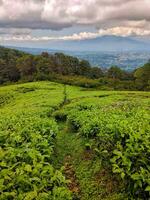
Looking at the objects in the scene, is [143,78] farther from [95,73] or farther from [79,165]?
[79,165]

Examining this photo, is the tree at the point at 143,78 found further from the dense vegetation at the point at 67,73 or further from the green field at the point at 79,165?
the green field at the point at 79,165

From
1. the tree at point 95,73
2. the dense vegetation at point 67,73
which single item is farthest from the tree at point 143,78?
the tree at point 95,73

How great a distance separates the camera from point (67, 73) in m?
128

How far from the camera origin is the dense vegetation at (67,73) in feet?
313

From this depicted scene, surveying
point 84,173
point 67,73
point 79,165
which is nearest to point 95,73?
point 67,73

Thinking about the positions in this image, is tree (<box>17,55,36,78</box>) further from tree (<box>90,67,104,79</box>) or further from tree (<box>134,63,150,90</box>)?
tree (<box>134,63,150,90</box>)

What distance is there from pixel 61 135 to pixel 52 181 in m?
21.8

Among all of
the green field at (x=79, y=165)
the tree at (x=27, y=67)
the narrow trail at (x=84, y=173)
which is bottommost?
the tree at (x=27, y=67)

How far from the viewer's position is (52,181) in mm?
8070

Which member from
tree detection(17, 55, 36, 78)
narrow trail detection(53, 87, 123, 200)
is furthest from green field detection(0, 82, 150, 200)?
tree detection(17, 55, 36, 78)

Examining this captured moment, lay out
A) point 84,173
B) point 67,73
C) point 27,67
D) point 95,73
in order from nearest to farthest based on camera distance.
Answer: point 84,173 < point 27,67 < point 67,73 < point 95,73

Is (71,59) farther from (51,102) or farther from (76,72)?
(51,102)

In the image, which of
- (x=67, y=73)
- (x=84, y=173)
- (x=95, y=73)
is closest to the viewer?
(x=84, y=173)

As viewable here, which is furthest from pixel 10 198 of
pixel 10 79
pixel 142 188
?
pixel 10 79
